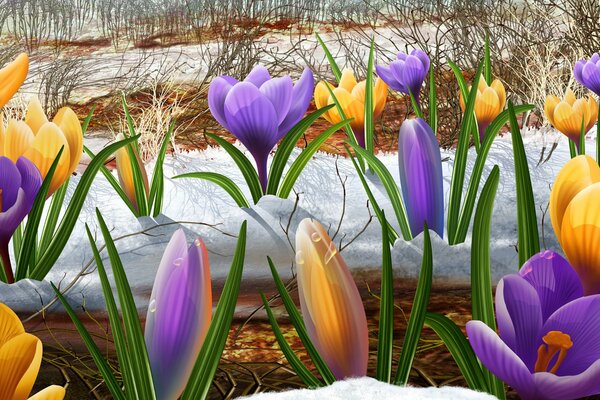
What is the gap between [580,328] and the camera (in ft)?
1.07

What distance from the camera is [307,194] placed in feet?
1.98

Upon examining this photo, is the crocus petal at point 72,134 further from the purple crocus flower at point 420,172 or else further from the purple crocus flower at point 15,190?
the purple crocus flower at point 420,172

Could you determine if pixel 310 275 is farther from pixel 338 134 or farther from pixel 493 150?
pixel 338 134

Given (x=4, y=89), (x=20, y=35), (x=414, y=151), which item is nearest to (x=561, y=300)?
(x=414, y=151)

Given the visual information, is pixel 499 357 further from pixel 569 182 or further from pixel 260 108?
pixel 260 108

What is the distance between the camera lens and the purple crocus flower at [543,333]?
304 millimetres

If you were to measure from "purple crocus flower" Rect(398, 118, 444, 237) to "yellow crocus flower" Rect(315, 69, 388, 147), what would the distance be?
0.59ft

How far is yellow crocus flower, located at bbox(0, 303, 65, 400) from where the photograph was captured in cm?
29

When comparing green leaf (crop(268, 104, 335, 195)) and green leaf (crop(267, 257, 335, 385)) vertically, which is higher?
green leaf (crop(268, 104, 335, 195))

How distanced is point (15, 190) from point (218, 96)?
184 millimetres

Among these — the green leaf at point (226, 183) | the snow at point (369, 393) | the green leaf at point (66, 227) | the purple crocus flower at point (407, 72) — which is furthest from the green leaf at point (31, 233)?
the purple crocus flower at point (407, 72)

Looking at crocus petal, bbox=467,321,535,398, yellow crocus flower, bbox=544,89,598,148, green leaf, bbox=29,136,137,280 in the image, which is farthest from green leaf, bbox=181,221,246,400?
yellow crocus flower, bbox=544,89,598,148

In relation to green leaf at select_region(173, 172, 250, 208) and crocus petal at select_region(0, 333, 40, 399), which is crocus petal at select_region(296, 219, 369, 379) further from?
green leaf at select_region(173, 172, 250, 208)

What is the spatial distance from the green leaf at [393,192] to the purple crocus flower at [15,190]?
25 cm
